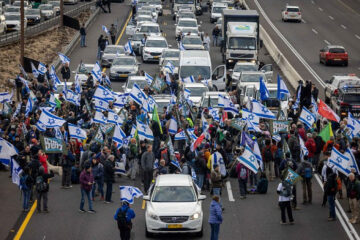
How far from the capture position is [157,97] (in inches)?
1510

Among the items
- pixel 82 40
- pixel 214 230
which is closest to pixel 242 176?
pixel 214 230

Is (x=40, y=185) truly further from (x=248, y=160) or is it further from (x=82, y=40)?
(x=82, y=40)

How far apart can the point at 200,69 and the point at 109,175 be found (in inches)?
781

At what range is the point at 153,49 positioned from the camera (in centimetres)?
5569

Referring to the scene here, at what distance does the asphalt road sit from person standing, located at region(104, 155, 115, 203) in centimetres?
2309

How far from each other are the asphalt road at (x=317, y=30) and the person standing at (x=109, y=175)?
23087 millimetres

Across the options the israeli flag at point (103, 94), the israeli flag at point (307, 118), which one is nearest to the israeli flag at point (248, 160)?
the israeli flag at point (307, 118)

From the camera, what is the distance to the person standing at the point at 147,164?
91.2ft

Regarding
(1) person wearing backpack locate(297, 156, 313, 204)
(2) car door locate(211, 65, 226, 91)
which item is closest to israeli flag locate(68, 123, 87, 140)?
(1) person wearing backpack locate(297, 156, 313, 204)

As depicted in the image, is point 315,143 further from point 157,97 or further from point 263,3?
point 263,3

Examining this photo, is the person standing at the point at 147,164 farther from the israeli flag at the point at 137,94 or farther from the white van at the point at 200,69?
the white van at the point at 200,69

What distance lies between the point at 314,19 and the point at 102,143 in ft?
169

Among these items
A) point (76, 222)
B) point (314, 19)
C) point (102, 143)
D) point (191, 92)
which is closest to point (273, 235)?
point (76, 222)

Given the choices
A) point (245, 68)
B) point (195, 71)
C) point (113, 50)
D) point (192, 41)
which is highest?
point (195, 71)
